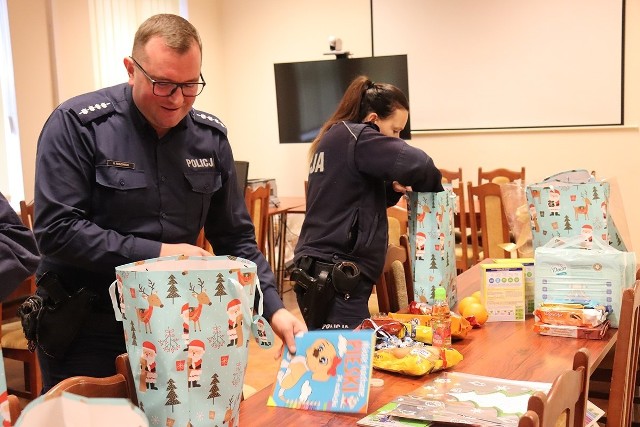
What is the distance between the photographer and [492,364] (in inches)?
75.4

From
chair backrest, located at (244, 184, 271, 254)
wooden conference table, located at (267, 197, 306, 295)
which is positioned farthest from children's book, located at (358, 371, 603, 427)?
wooden conference table, located at (267, 197, 306, 295)

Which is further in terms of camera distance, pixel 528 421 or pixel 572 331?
pixel 572 331

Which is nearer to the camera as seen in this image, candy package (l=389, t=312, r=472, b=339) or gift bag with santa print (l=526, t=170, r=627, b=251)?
candy package (l=389, t=312, r=472, b=339)

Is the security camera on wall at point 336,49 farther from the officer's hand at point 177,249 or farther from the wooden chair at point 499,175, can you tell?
the officer's hand at point 177,249

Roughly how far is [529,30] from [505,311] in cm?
425

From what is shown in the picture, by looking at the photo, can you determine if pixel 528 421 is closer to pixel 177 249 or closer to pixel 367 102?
pixel 177 249

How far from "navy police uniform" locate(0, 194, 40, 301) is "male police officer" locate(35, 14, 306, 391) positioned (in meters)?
A: 0.30

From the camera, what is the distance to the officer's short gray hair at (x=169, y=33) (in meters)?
1.65

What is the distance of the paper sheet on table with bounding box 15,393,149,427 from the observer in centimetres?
94

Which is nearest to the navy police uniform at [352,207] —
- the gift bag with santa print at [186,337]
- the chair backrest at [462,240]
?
the gift bag with santa print at [186,337]

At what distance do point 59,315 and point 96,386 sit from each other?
451mm

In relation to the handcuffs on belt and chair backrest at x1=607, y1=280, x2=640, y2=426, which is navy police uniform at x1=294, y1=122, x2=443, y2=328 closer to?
the handcuffs on belt

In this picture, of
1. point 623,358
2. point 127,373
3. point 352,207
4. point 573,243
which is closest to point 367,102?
point 352,207

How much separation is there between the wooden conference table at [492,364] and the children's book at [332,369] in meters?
0.03
